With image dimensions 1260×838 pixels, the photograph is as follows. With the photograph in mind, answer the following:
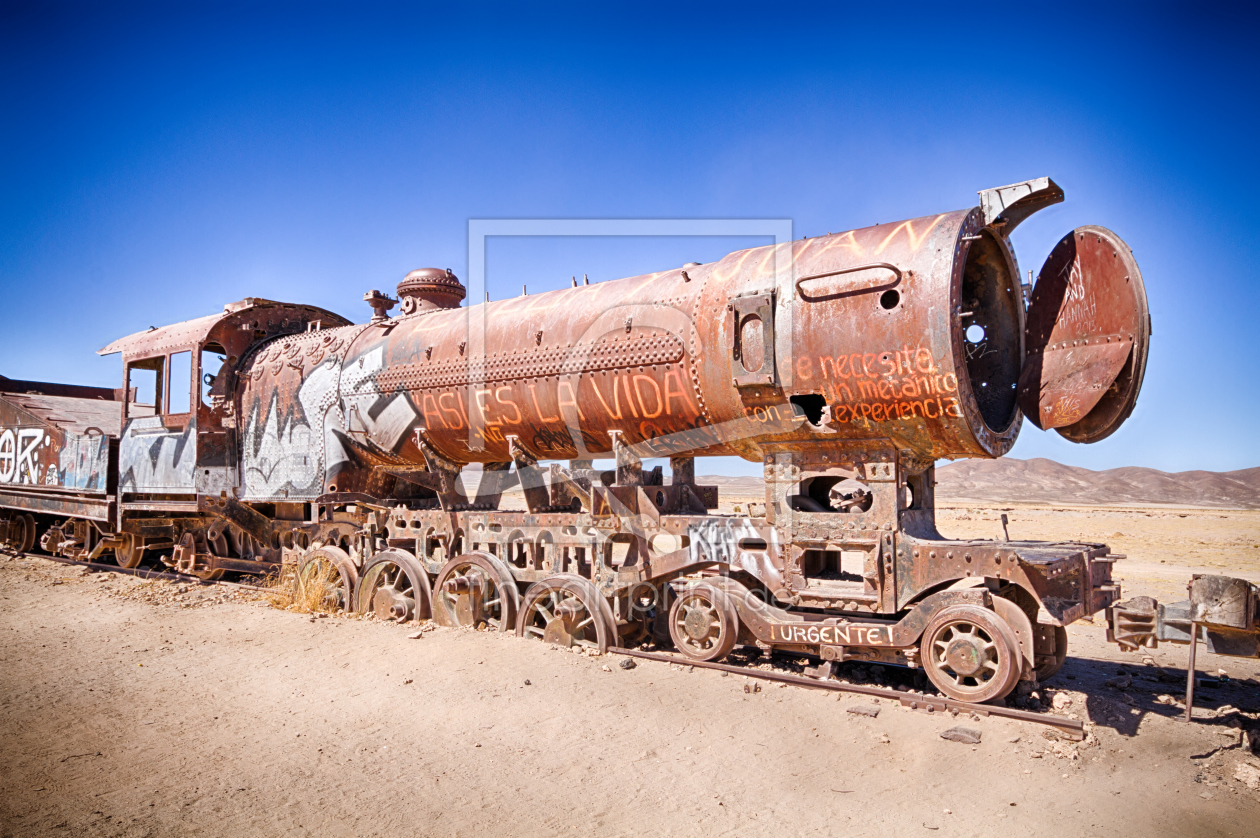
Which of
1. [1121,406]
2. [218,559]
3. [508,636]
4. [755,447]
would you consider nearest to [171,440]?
[218,559]

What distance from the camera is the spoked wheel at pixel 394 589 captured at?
8594 mm

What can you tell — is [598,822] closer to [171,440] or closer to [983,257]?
[983,257]

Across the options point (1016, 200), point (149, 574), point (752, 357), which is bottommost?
point (149, 574)

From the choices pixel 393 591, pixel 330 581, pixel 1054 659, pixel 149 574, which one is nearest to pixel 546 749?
pixel 1054 659

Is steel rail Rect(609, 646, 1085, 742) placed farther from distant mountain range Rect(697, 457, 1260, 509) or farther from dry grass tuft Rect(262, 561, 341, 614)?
distant mountain range Rect(697, 457, 1260, 509)

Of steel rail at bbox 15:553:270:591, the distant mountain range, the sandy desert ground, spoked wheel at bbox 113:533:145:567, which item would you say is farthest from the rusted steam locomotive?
the distant mountain range

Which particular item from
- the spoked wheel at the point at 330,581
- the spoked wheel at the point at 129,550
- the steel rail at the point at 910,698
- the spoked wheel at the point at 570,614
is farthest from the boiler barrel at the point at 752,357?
the spoked wheel at the point at 129,550

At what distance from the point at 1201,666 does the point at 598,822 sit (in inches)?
253

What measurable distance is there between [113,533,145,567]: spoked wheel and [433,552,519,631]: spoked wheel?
7673 millimetres

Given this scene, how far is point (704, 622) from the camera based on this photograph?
6.60 metres

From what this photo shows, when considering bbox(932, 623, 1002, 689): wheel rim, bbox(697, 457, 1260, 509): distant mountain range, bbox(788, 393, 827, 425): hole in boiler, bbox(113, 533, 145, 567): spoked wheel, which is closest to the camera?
bbox(932, 623, 1002, 689): wheel rim

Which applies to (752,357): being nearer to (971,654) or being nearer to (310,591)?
(971,654)

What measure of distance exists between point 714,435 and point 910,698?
2566 millimetres

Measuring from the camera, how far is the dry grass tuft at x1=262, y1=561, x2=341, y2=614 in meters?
9.28
